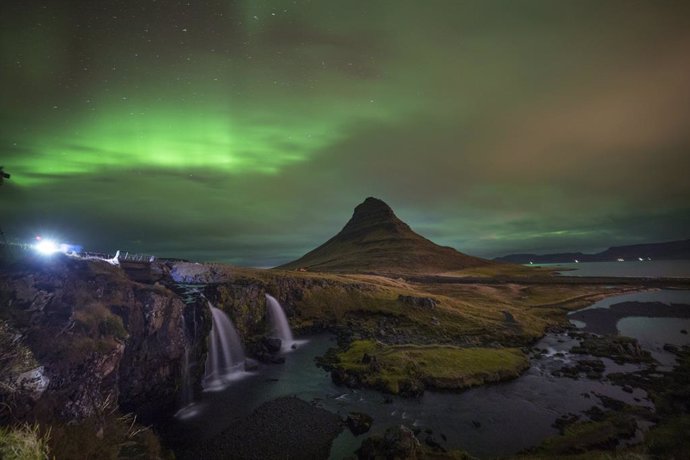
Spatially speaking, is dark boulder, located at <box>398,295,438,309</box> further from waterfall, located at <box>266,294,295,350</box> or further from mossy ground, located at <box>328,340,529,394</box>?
waterfall, located at <box>266,294,295,350</box>

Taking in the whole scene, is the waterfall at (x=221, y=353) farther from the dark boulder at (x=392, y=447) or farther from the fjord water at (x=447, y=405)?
the dark boulder at (x=392, y=447)

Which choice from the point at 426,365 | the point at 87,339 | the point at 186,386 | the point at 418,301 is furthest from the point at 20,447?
the point at 418,301

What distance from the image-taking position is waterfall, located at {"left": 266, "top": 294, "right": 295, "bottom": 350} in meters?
60.7

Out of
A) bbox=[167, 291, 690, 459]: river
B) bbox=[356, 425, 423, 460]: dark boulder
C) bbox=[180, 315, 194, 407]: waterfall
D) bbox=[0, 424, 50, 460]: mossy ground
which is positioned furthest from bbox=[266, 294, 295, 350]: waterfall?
bbox=[0, 424, 50, 460]: mossy ground

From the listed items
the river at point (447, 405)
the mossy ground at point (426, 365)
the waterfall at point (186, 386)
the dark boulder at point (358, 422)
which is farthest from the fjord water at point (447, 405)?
the mossy ground at point (426, 365)

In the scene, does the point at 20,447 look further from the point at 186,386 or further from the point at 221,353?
the point at 221,353

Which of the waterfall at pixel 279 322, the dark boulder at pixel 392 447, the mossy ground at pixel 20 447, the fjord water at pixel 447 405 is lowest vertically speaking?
the fjord water at pixel 447 405

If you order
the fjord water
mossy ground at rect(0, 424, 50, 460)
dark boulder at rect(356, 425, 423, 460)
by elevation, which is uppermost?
mossy ground at rect(0, 424, 50, 460)

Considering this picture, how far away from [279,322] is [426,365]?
31946 mm

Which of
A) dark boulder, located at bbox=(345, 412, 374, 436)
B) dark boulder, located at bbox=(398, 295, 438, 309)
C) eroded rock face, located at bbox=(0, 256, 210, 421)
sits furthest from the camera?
dark boulder, located at bbox=(398, 295, 438, 309)

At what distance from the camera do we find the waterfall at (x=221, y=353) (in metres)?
41.9

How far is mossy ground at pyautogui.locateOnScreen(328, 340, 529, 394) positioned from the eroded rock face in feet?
75.4

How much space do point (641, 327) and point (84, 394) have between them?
107379 millimetres

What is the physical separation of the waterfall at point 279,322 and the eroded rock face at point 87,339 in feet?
78.3
